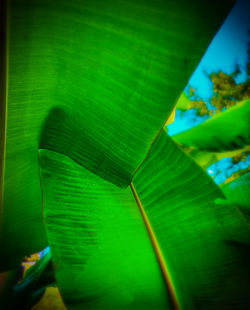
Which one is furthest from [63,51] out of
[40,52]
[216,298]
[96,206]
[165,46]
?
[216,298]

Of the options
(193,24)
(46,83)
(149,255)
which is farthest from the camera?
A: (149,255)

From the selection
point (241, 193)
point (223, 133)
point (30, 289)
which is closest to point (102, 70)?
point (223, 133)

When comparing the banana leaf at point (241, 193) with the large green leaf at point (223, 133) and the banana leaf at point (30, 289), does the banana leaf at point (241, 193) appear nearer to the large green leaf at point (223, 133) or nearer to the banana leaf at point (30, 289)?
the large green leaf at point (223, 133)

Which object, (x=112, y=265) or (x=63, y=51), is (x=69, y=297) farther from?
(x=63, y=51)

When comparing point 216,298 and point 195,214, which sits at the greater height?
point 195,214

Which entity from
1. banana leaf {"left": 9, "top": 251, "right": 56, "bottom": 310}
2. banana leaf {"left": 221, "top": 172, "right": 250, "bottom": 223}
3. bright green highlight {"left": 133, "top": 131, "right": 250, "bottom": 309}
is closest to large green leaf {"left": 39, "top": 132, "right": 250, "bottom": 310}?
bright green highlight {"left": 133, "top": 131, "right": 250, "bottom": 309}

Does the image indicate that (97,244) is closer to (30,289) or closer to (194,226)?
(194,226)
